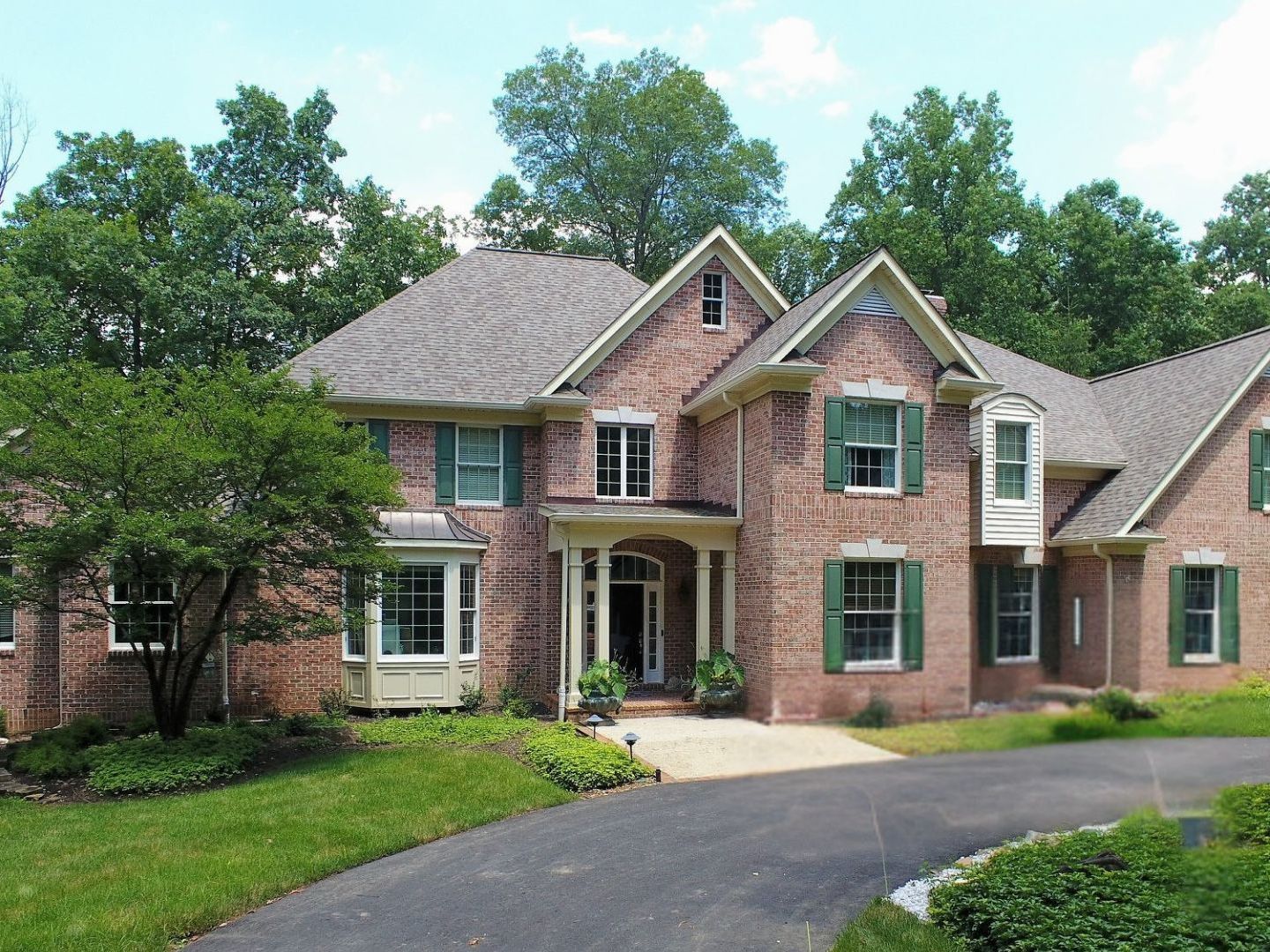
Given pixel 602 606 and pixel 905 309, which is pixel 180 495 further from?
pixel 905 309

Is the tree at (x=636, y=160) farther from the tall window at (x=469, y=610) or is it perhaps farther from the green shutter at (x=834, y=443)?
the green shutter at (x=834, y=443)

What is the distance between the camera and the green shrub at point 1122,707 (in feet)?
6.55

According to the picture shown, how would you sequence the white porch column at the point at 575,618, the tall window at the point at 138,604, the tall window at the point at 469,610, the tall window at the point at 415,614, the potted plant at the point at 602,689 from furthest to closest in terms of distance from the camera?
the tall window at the point at 469,610, the tall window at the point at 415,614, the white porch column at the point at 575,618, the potted plant at the point at 602,689, the tall window at the point at 138,604

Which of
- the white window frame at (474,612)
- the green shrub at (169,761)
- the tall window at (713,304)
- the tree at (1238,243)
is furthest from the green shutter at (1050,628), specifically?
the white window frame at (474,612)

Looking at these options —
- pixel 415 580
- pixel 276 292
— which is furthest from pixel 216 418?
pixel 276 292

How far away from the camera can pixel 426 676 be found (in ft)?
72.3

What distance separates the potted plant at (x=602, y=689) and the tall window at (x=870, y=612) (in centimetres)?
1738

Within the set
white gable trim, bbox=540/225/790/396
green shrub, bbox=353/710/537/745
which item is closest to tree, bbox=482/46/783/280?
white gable trim, bbox=540/225/790/396

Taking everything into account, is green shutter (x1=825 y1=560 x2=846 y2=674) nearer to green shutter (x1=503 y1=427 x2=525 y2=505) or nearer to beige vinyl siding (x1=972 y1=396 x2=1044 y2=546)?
beige vinyl siding (x1=972 y1=396 x2=1044 y2=546)

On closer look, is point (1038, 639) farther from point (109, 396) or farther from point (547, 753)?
point (109, 396)

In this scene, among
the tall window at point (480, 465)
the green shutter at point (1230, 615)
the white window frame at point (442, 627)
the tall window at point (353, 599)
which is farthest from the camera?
the tall window at point (480, 465)

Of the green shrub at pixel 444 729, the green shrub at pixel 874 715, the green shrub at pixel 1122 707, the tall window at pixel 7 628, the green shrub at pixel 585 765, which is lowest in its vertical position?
the green shrub at pixel 444 729

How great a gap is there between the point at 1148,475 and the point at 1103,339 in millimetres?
2119

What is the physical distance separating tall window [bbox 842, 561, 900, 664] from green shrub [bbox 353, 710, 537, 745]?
17.4 meters
